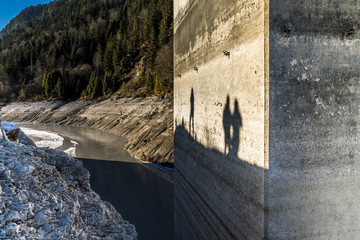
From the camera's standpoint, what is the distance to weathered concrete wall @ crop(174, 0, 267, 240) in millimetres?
4312

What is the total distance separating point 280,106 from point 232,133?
1427mm

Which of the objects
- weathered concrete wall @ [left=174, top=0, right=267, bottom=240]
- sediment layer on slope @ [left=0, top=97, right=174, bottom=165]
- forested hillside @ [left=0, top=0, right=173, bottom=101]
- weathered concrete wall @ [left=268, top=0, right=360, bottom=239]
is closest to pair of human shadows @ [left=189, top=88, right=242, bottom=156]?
weathered concrete wall @ [left=174, top=0, right=267, bottom=240]

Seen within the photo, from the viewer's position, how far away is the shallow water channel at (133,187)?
34.6ft

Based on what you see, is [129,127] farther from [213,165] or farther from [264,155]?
[264,155]

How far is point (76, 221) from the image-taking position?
215 inches

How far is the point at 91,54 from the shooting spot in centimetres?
7469

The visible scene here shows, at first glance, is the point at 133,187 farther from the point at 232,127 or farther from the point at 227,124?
the point at 232,127

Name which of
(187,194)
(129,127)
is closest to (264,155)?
(187,194)

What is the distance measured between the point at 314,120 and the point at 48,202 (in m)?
5.55

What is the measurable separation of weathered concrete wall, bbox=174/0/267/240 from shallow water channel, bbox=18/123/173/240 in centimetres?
178

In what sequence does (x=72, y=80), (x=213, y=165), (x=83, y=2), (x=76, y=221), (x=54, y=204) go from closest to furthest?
(x=54, y=204)
(x=76, y=221)
(x=213, y=165)
(x=72, y=80)
(x=83, y=2)

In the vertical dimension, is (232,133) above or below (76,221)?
above

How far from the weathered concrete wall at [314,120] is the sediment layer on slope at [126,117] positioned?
14.6m

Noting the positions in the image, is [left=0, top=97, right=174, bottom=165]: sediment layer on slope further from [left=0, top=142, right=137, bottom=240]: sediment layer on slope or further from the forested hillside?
[left=0, top=142, right=137, bottom=240]: sediment layer on slope
